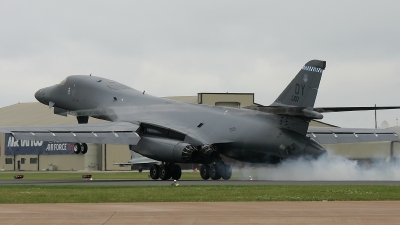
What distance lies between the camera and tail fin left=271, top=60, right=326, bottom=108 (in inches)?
1724

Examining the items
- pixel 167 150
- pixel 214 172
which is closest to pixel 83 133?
pixel 167 150

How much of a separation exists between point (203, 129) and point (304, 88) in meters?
7.48

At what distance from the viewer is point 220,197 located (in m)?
27.0

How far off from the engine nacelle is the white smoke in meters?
5.06

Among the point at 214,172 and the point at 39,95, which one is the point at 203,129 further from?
the point at 39,95

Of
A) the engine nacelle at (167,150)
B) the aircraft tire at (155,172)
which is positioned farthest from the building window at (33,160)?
the engine nacelle at (167,150)

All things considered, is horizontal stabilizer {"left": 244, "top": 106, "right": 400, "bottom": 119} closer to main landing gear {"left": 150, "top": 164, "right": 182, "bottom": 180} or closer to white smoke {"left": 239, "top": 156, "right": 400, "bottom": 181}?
white smoke {"left": 239, "top": 156, "right": 400, "bottom": 181}

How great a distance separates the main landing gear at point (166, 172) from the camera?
160 ft
